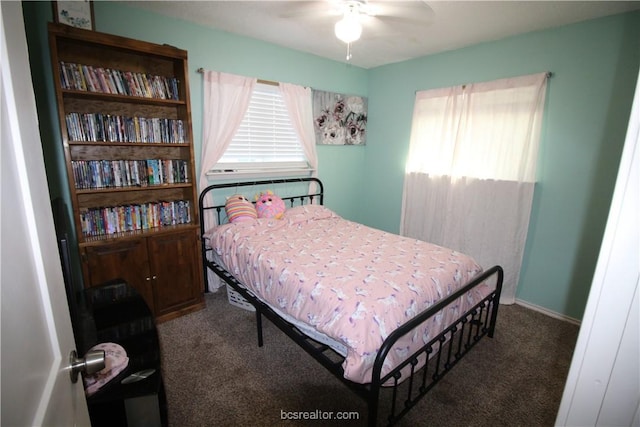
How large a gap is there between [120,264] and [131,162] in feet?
2.77

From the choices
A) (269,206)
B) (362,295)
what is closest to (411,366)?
(362,295)

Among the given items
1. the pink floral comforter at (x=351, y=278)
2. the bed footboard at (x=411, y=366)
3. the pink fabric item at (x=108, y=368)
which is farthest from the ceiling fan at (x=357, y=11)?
the pink fabric item at (x=108, y=368)

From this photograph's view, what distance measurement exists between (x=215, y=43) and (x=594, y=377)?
3405 mm

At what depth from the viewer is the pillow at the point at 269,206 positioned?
308 cm

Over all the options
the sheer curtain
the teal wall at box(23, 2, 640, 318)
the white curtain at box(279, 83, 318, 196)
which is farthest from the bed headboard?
the sheer curtain

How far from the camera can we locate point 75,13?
2.07 metres

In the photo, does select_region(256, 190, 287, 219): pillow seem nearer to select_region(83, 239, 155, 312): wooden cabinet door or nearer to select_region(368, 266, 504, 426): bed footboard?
select_region(83, 239, 155, 312): wooden cabinet door

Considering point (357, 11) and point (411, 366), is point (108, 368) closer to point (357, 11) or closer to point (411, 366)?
point (411, 366)

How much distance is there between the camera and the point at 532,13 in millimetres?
2342

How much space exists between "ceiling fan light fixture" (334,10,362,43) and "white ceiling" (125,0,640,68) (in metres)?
0.19

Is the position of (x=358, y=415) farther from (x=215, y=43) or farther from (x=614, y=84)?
(x=215, y=43)

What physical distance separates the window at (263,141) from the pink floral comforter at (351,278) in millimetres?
768

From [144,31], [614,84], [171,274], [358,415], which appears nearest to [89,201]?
[171,274]

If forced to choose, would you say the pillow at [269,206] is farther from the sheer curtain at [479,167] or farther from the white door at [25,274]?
the white door at [25,274]
